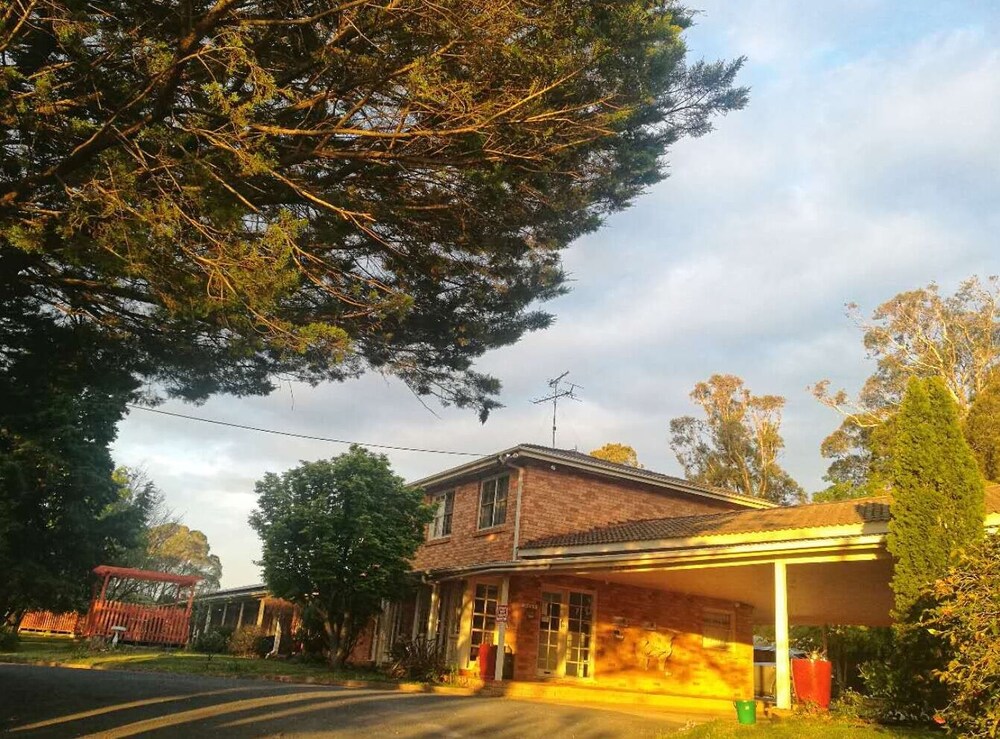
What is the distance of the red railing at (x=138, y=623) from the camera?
23.7 metres

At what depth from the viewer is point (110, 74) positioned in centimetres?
719

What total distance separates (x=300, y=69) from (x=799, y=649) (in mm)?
35621

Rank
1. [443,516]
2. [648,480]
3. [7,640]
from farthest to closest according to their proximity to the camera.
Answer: [443,516] < [648,480] < [7,640]

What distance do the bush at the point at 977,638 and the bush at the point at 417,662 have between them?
1224 cm

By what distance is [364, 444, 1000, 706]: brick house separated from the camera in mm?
16016

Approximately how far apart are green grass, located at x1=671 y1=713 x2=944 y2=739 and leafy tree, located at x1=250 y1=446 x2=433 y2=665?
1062 cm

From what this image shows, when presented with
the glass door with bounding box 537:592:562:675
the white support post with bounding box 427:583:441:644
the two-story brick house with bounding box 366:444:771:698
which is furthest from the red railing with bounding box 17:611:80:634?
the glass door with bounding box 537:592:562:675

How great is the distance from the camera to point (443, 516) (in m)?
23.8

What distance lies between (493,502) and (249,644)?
38.5ft

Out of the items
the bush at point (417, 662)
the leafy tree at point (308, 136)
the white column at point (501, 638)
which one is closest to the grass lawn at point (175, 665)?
the bush at point (417, 662)

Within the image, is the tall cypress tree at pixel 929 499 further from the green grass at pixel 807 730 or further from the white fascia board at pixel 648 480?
the white fascia board at pixel 648 480

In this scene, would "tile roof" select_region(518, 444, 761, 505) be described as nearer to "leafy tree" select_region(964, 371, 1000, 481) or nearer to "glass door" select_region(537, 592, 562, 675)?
"glass door" select_region(537, 592, 562, 675)

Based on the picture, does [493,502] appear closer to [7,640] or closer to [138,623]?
[138,623]

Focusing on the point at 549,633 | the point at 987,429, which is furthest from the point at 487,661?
the point at 987,429
